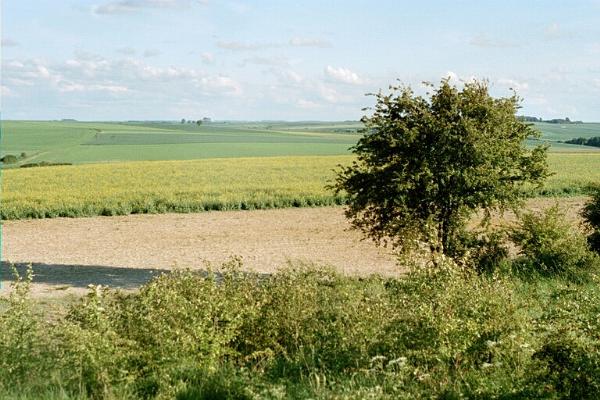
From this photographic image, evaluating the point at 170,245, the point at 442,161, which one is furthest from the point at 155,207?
the point at 442,161

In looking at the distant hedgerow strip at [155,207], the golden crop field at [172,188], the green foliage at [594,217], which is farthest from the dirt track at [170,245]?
the green foliage at [594,217]

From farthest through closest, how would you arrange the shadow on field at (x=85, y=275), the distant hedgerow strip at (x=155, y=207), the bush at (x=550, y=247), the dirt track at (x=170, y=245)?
the distant hedgerow strip at (x=155, y=207)
the dirt track at (x=170, y=245)
the shadow on field at (x=85, y=275)
the bush at (x=550, y=247)

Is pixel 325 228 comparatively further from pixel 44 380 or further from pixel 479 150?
pixel 44 380

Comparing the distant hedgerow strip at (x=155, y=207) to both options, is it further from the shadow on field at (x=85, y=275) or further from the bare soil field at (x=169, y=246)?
the shadow on field at (x=85, y=275)

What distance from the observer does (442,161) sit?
16172 millimetres

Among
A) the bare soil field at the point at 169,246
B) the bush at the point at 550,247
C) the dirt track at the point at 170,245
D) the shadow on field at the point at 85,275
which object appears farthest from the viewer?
the dirt track at the point at 170,245

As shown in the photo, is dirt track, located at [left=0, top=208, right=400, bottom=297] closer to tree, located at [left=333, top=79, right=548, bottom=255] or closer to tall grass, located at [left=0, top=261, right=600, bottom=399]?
tree, located at [left=333, top=79, right=548, bottom=255]

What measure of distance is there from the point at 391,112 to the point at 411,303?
9.37 metres

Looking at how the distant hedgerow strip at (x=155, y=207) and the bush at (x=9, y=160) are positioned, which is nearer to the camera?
the distant hedgerow strip at (x=155, y=207)

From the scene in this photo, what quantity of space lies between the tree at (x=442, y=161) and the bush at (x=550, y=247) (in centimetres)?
84

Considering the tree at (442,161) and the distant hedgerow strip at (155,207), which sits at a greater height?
the tree at (442,161)

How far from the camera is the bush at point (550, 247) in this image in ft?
51.6

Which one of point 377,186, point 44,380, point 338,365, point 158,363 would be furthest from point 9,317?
point 377,186

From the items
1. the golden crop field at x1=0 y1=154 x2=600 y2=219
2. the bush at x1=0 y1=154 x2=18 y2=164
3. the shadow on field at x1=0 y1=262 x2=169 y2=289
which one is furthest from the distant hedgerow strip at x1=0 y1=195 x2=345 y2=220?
the bush at x1=0 y1=154 x2=18 y2=164
